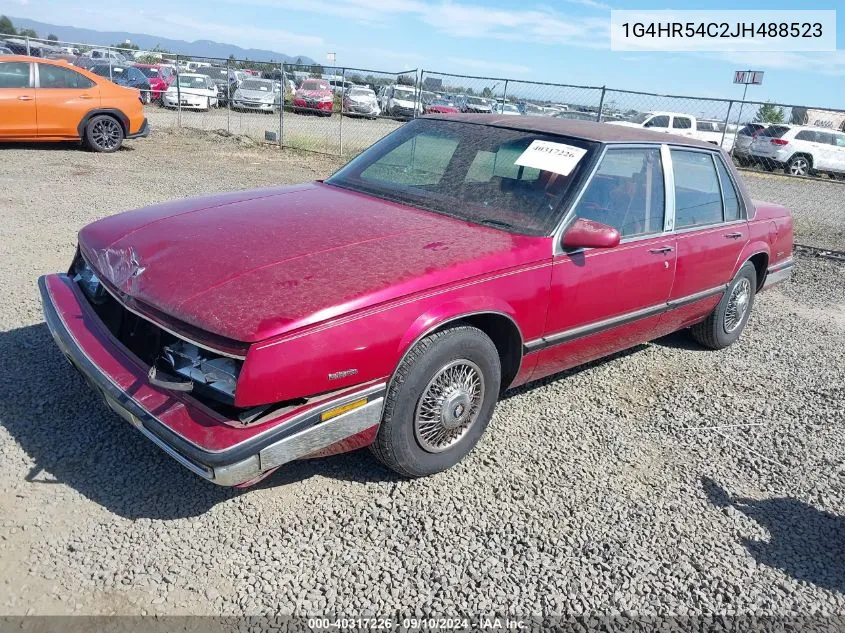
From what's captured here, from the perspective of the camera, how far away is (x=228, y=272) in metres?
2.88

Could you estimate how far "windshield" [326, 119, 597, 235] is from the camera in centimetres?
375

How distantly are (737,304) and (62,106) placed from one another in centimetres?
1152

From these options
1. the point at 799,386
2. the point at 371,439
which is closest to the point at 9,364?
the point at 371,439

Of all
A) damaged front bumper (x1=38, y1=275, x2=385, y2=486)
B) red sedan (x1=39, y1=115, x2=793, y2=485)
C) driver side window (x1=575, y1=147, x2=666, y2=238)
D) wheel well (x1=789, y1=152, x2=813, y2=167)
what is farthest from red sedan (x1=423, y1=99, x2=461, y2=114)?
damaged front bumper (x1=38, y1=275, x2=385, y2=486)

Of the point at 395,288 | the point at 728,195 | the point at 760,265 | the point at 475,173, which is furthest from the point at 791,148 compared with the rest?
the point at 395,288

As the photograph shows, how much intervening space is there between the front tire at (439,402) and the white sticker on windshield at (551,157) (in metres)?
1.19

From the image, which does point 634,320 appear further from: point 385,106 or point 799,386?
point 385,106

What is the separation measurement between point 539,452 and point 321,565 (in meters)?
1.45

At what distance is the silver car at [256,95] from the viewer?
23141mm

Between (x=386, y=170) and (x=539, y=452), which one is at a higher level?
(x=386, y=170)

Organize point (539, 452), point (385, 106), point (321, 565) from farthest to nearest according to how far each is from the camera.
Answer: point (385, 106) → point (539, 452) → point (321, 565)

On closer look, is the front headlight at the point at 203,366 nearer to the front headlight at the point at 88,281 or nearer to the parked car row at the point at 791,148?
the front headlight at the point at 88,281

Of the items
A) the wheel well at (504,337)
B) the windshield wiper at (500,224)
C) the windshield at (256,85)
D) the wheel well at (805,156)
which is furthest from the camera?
the windshield at (256,85)

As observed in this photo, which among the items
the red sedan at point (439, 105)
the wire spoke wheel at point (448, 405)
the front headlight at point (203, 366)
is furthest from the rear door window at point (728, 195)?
the red sedan at point (439, 105)
